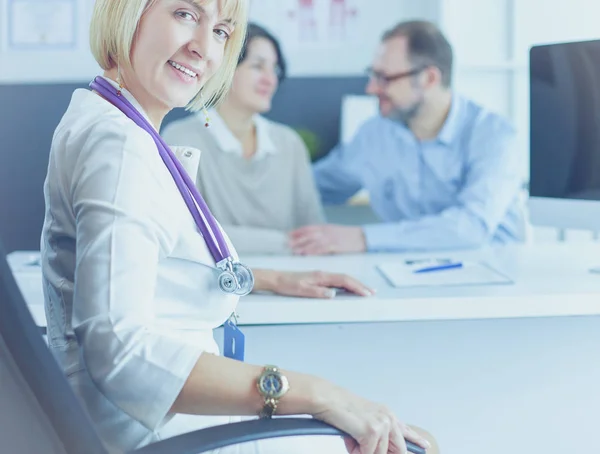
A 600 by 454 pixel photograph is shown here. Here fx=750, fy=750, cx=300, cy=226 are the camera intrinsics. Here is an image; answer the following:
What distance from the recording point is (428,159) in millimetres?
2742

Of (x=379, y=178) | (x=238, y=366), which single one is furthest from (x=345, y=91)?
(x=238, y=366)

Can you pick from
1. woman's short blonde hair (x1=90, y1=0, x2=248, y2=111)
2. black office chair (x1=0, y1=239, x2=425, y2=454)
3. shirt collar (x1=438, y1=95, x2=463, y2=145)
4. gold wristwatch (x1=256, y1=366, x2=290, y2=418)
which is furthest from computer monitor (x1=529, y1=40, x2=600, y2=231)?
black office chair (x1=0, y1=239, x2=425, y2=454)

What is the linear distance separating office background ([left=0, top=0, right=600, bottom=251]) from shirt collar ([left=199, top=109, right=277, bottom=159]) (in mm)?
453

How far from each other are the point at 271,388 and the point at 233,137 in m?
2.08

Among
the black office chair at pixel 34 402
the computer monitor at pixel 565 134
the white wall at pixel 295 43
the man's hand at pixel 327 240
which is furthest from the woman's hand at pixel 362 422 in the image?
the white wall at pixel 295 43

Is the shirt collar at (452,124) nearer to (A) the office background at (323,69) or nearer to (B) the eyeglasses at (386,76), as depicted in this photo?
(B) the eyeglasses at (386,76)

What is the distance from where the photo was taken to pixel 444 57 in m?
2.80

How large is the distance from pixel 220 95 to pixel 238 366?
0.58m

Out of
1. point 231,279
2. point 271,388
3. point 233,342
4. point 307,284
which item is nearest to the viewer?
point 271,388

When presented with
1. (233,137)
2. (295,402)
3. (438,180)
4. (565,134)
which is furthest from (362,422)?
(233,137)

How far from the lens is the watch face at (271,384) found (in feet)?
2.91

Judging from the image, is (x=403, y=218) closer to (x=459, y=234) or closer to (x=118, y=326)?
(x=459, y=234)

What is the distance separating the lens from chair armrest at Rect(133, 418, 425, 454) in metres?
0.80

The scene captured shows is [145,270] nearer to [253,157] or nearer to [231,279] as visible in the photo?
[231,279]
